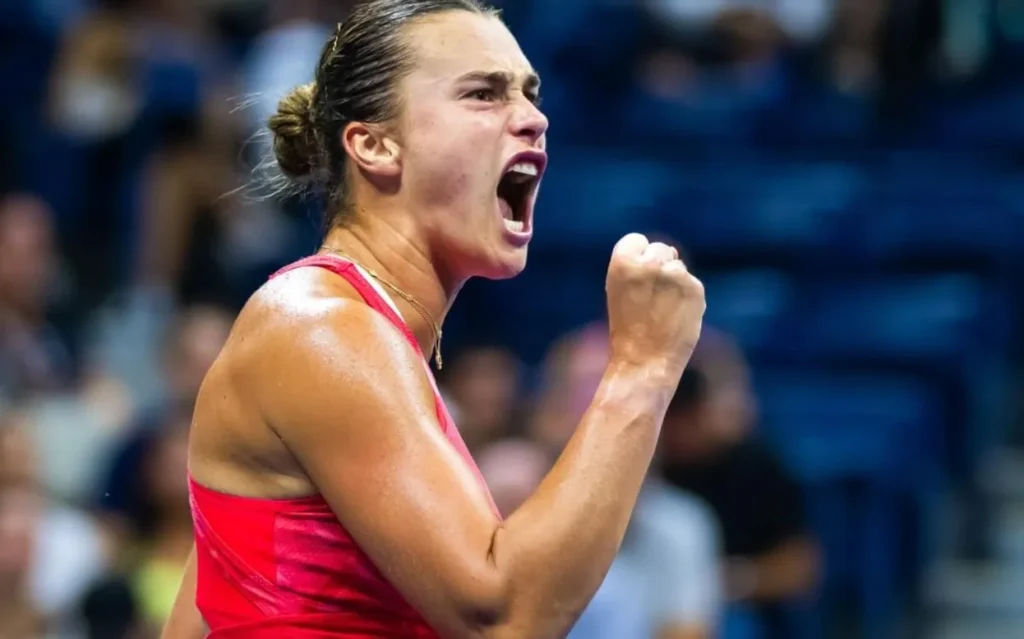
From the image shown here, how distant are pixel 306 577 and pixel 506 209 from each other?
0.55 meters

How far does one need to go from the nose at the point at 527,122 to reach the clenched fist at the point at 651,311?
24cm

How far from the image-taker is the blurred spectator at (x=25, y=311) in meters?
5.58

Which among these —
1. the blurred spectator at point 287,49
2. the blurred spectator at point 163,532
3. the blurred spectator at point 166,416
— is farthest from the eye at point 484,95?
the blurred spectator at point 287,49

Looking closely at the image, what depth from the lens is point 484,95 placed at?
7.19ft

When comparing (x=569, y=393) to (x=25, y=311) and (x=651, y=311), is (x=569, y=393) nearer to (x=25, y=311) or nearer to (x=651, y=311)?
(x=25, y=311)

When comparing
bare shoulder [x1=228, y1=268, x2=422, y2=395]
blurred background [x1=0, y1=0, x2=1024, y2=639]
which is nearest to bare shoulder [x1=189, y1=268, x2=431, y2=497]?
bare shoulder [x1=228, y1=268, x2=422, y2=395]

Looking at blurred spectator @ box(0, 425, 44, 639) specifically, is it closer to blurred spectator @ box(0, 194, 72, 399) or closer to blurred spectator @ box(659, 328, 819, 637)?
blurred spectator @ box(0, 194, 72, 399)

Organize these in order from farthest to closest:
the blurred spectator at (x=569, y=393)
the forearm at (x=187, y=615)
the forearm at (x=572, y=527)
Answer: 1. the blurred spectator at (x=569, y=393)
2. the forearm at (x=187, y=615)
3. the forearm at (x=572, y=527)

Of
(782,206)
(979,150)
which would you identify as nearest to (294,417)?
(782,206)

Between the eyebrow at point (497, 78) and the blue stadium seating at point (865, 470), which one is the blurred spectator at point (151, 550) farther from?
the eyebrow at point (497, 78)

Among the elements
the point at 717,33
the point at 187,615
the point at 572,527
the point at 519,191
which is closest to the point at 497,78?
the point at 519,191

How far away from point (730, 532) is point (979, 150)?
2727mm

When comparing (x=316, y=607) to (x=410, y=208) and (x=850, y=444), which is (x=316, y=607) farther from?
(x=850, y=444)

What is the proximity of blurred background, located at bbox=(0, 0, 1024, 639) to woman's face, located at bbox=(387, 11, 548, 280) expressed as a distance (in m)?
1.88
